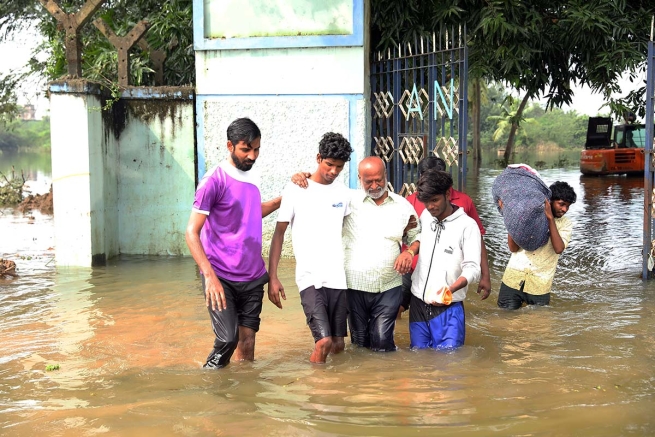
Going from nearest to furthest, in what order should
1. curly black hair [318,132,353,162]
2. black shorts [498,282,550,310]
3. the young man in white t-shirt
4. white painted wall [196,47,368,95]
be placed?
curly black hair [318,132,353,162] → the young man in white t-shirt → black shorts [498,282,550,310] → white painted wall [196,47,368,95]

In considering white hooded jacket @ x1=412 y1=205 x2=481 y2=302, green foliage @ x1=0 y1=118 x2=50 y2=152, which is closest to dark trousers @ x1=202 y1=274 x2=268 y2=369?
white hooded jacket @ x1=412 y1=205 x2=481 y2=302

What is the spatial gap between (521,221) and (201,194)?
2.71 m

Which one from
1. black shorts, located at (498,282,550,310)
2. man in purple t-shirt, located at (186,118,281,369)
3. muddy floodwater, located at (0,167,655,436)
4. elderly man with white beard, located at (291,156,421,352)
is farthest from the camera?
black shorts, located at (498,282,550,310)

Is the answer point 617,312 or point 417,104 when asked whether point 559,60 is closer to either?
point 417,104

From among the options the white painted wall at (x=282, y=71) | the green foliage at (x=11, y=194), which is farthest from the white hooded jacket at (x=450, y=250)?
the green foliage at (x=11, y=194)

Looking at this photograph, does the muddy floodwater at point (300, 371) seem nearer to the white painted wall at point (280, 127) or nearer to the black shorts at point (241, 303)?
the black shorts at point (241, 303)

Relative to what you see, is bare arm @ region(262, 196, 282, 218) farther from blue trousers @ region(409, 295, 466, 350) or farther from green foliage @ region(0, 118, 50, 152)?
green foliage @ region(0, 118, 50, 152)

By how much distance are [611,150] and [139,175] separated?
17.4m

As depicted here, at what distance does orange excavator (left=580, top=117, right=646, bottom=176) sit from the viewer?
23.3 m

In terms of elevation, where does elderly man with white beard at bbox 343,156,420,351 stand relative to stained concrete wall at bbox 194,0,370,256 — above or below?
below

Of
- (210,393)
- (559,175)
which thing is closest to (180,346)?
(210,393)

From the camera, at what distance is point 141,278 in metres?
8.52

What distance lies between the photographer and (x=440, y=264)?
5.14 m

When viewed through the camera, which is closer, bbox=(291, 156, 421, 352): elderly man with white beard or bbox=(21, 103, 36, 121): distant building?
bbox=(291, 156, 421, 352): elderly man with white beard
